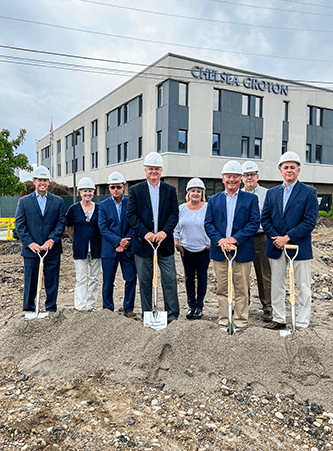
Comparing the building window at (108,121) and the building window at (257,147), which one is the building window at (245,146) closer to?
the building window at (257,147)

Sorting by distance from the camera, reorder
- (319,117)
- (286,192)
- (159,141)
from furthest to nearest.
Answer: (319,117) → (159,141) → (286,192)

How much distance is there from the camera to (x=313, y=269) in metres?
7.91

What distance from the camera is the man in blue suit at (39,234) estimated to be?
4.43 meters

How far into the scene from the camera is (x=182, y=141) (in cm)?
2100

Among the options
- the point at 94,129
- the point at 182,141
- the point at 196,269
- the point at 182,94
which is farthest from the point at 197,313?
the point at 94,129

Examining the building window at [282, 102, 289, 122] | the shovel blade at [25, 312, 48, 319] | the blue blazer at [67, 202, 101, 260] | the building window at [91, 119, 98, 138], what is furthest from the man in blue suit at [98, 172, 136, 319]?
the building window at [91, 119, 98, 138]

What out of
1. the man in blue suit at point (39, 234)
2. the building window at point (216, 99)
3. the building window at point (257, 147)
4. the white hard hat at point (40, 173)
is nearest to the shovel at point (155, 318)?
the man in blue suit at point (39, 234)

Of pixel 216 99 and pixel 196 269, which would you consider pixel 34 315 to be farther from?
pixel 216 99

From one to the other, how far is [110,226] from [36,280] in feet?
3.88

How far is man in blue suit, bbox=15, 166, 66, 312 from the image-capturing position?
4.43 meters

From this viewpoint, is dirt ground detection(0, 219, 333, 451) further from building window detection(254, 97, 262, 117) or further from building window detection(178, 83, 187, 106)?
building window detection(254, 97, 262, 117)

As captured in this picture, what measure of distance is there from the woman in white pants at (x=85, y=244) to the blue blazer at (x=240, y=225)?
1.63 m

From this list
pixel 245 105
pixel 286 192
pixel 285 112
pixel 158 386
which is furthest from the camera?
pixel 285 112

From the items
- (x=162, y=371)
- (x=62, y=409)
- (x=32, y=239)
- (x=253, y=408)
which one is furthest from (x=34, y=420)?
(x=32, y=239)
